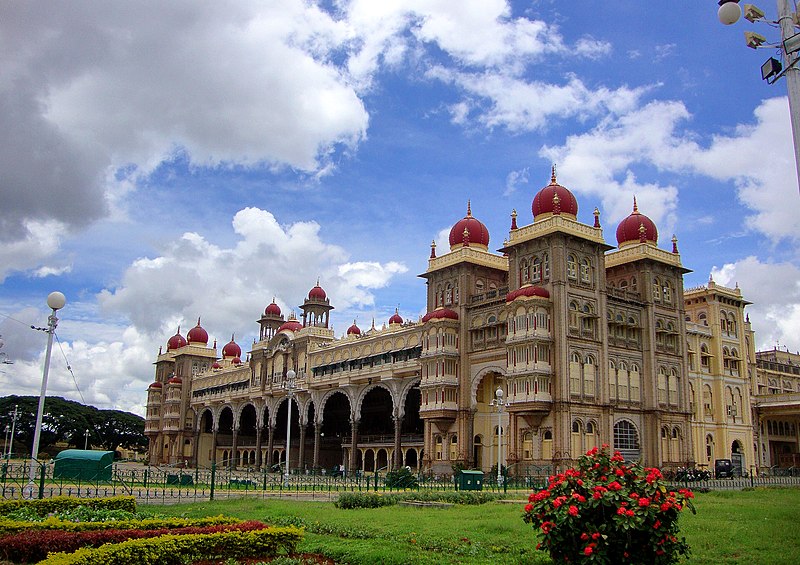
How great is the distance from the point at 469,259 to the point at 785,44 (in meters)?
46.5

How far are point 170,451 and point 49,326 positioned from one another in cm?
8468

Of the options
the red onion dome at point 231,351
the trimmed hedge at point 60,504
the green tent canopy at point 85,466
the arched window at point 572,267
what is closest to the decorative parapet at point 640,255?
the arched window at point 572,267

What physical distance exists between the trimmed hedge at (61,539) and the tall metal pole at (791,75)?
13.1 m

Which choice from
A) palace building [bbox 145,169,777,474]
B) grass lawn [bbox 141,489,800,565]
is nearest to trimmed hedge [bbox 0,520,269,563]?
grass lawn [bbox 141,489,800,565]

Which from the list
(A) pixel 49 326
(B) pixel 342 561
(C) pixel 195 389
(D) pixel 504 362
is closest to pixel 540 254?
(D) pixel 504 362

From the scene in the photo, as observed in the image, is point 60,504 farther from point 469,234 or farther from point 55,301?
point 469,234

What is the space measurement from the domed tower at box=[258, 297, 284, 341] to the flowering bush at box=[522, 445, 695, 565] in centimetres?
9046

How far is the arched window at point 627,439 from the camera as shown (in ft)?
175

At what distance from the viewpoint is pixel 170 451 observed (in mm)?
104750

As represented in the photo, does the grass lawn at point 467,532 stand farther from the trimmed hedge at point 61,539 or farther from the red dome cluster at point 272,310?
the red dome cluster at point 272,310

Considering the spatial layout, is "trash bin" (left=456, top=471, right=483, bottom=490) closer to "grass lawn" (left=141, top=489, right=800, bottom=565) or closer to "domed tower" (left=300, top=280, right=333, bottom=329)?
"grass lawn" (left=141, top=489, right=800, bottom=565)

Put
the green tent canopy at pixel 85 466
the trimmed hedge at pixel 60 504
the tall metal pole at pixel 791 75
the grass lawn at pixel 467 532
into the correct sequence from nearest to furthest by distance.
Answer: the tall metal pole at pixel 791 75 → the grass lawn at pixel 467 532 → the trimmed hedge at pixel 60 504 → the green tent canopy at pixel 85 466

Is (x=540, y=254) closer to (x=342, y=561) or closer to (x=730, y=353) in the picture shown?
(x=730, y=353)

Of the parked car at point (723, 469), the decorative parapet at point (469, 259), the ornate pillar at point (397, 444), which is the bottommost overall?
the parked car at point (723, 469)
